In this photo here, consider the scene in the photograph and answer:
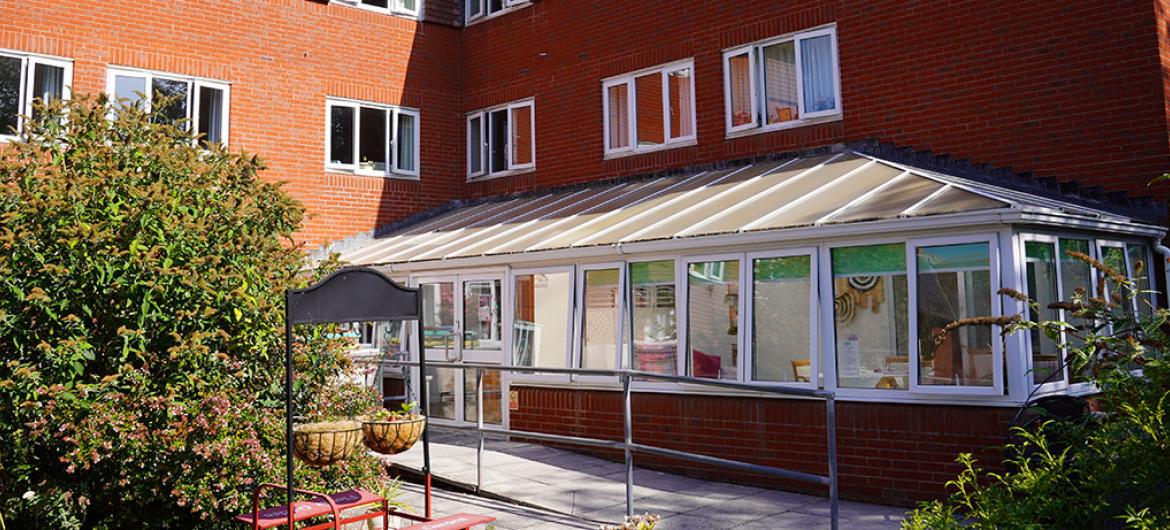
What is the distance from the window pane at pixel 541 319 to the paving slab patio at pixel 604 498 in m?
1.36

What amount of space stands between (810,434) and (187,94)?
10378 millimetres

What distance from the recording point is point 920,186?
8422mm

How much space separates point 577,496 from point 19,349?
4.49 metres

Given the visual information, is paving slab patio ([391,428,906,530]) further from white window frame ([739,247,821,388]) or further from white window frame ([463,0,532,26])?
white window frame ([463,0,532,26])

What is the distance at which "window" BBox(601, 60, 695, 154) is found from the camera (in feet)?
42.9

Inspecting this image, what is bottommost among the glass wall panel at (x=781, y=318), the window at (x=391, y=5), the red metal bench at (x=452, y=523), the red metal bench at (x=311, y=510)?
the red metal bench at (x=452, y=523)

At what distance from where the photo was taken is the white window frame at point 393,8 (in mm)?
15273

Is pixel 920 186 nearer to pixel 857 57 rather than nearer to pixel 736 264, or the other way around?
pixel 736 264

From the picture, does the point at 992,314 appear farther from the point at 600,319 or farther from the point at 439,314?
the point at 439,314

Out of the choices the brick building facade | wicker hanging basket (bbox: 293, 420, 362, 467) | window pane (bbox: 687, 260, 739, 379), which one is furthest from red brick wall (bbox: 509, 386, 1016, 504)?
wicker hanging basket (bbox: 293, 420, 362, 467)

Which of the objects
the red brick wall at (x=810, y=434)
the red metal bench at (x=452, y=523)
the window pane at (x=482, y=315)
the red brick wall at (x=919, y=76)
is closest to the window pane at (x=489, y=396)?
the window pane at (x=482, y=315)

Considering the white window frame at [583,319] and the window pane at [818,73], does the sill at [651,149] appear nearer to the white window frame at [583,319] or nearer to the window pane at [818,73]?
the window pane at [818,73]

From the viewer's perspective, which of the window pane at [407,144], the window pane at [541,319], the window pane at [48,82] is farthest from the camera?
the window pane at [407,144]

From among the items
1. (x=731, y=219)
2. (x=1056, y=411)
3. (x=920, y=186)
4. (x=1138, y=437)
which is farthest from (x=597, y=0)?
(x=1138, y=437)
